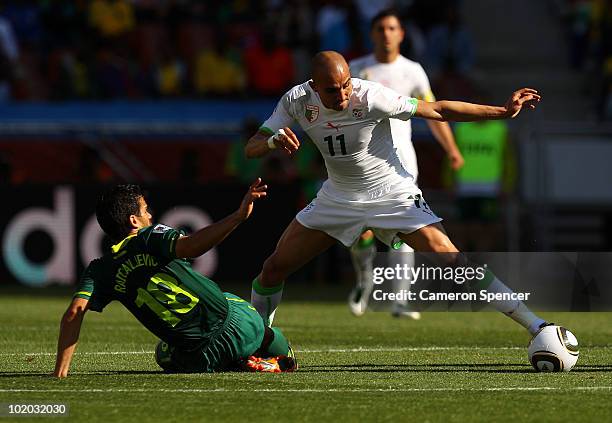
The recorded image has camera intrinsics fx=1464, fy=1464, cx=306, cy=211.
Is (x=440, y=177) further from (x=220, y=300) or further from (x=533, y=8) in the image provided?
(x=220, y=300)

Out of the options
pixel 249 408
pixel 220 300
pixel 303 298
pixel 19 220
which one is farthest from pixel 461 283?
pixel 19 220

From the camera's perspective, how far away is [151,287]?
839 centimetres

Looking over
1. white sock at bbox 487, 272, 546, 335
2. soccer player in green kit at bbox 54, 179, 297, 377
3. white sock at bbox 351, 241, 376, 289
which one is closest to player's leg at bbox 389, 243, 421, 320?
white sock at bbox 351, 241, 376, 289

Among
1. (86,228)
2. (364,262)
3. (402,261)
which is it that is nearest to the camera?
(402,261)

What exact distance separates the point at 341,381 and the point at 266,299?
1719mm

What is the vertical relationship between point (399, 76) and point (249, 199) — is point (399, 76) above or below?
below

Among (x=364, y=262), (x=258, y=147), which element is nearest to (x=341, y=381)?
(x=258, y=147)

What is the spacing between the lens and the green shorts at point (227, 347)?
8.66 m

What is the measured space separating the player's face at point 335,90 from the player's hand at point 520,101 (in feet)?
3.29

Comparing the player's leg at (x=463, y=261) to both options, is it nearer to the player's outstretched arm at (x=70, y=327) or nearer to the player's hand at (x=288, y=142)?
the player's hand at (x=288, y=142)

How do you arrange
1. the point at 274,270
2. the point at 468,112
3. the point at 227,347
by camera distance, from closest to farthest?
1. the point at 227,347
2. the point at 468,112
3. the point at 274,270

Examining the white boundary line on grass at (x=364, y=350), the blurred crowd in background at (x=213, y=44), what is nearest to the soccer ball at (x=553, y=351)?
the white boundary line on grass at (x=364, y=350)

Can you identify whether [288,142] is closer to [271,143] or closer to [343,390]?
[271,143]

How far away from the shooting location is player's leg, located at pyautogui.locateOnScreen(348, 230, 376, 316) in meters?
14.7
